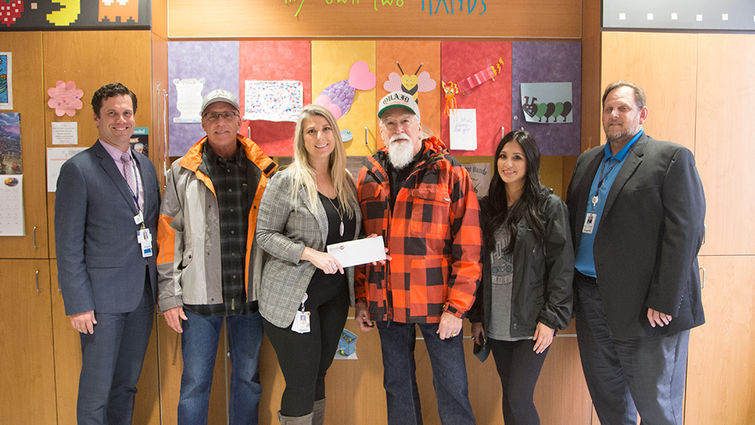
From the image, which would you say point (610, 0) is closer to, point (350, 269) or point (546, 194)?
point (546, 194)

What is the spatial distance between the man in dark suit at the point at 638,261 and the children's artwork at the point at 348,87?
4.44 feet

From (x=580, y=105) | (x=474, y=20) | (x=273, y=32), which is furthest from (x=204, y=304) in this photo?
(x=580, y=105)

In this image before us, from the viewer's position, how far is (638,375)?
1.98 metres

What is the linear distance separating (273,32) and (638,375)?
2.79 meters

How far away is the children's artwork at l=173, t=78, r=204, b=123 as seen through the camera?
2666mm

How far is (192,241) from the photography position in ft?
6.98

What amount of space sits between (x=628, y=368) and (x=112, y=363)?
8.23 ft

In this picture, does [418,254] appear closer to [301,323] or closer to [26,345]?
[301,323]

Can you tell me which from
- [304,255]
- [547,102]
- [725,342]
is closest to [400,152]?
[304,255]

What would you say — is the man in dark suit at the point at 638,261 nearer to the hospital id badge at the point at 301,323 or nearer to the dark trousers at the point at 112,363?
the hospital id badge at the point at 301,323

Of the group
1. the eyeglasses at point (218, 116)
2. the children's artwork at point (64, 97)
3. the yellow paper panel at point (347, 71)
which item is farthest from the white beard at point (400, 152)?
the children's artwork at point (64, 97)

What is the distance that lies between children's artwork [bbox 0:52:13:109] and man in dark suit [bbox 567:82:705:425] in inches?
128

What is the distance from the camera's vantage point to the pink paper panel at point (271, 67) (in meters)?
2.69

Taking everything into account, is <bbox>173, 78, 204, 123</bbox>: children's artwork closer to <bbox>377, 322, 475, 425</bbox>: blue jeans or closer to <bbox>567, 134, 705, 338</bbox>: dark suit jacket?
<bbox>377, 322, 475, 425</bbox>: blue jeans
